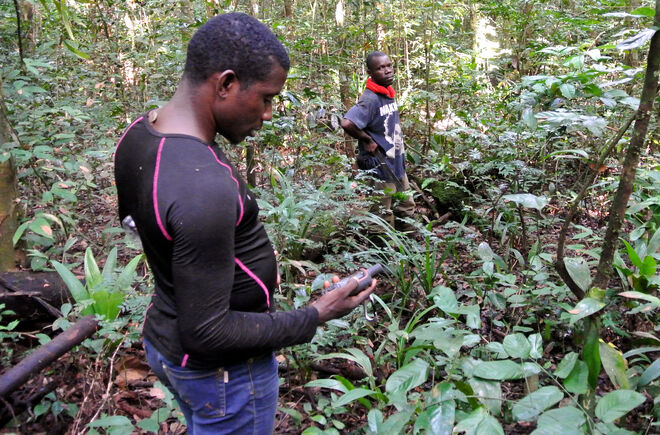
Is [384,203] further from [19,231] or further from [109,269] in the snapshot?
[19,231]

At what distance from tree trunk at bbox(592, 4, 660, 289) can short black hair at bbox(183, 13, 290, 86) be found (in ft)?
5.13

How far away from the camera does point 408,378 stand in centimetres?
205

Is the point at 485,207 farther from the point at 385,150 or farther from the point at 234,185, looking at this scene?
the point at 234,185

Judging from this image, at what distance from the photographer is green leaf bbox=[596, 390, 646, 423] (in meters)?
1.67

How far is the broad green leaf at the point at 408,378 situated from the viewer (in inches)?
79.9

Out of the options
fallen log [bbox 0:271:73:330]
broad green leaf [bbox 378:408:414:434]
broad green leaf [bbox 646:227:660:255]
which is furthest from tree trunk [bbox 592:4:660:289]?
fallen log [bbox 0:271:73:330]

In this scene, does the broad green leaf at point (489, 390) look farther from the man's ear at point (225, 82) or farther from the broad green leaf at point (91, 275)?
the broad green leaf at point (91, 275)

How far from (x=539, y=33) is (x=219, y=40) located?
8146 mm

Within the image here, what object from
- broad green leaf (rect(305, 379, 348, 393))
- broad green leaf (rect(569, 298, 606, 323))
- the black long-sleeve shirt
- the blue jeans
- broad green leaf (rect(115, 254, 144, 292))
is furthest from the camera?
broad green leaf (rect(115, 254, 144, 292))

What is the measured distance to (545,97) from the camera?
3250 mm

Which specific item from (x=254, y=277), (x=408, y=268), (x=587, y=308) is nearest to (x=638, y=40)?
(x=587, y=308)

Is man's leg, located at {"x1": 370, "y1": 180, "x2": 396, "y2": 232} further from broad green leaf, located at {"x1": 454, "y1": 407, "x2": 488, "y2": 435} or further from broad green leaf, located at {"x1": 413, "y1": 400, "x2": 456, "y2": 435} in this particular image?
broad green leaf, located at {"x1": 454, "y1": 407, "x2": 488, "y2": 435}

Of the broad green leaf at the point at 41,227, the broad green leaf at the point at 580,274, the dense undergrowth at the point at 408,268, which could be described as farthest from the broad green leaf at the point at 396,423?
the broad green leaf at the point at 41,227

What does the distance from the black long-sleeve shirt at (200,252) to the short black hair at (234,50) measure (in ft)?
0.69
